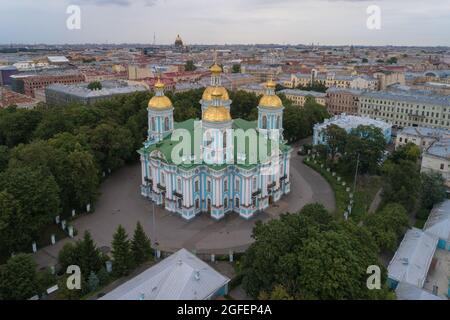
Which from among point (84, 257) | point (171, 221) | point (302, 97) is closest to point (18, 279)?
point (84, 257)

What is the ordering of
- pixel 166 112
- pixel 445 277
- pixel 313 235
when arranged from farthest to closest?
pixel 166 112
pixel 445 277
pixel 313 235

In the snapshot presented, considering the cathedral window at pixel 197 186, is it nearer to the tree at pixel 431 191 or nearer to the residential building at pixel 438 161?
the tree at pixel 431 191

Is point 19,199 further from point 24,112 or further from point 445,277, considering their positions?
point 445,277

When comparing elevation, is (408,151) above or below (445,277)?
above

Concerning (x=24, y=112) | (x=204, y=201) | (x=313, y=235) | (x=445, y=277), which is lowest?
(x=445, y=277)

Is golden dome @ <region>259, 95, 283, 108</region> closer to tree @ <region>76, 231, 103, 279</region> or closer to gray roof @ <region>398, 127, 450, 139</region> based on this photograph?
tree @ <region>76, 231, 103, 279</region>

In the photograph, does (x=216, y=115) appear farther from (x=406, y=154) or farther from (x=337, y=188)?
(x=406, y=154)

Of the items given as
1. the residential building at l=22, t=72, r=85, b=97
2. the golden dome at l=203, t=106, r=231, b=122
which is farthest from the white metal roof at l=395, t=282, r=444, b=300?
the residential building at l=22, t=72, r=85, b=97

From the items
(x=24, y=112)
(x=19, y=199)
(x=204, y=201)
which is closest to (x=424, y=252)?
(x=204, y=201)

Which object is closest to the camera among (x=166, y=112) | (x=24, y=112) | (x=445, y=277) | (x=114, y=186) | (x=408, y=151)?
(x=445, y=277)
